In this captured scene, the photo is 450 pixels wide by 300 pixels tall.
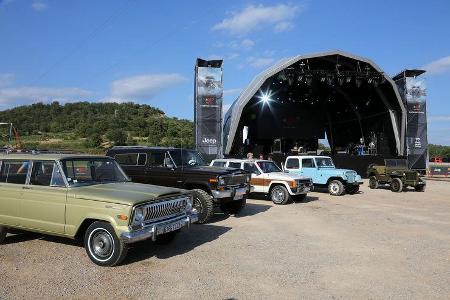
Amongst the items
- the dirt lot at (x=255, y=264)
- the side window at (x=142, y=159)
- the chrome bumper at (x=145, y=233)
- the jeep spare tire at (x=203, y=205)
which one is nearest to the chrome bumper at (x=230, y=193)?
the jeep spare tire at (x=203, y=205)

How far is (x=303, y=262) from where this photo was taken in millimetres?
6273

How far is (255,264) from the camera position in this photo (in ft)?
20.1

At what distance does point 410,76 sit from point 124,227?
2644cm

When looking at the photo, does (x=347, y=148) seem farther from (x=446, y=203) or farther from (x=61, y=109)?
(x=61, y=109)

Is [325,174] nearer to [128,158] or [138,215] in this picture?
[128,158]

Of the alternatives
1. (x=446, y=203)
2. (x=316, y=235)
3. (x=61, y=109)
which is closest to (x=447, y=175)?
(x=446, y=203)

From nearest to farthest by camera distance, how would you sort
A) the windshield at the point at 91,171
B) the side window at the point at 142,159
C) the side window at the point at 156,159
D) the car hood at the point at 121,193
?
the car hood at the point at 121,193, the windshield at the point at 91,171, the side window at the point at 156,159, the side window at the point at 142,159

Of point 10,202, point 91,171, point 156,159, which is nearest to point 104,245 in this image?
point 91,171

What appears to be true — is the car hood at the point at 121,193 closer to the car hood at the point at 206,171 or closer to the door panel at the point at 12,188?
the door panel at the point at 12,188

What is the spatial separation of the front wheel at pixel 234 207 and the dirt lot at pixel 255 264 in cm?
95

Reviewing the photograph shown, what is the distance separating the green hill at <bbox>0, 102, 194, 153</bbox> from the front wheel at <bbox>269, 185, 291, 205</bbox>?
109 ft

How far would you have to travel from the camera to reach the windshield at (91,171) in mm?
6574

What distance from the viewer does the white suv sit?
44.1 ft

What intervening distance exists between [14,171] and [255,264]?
4.44m
